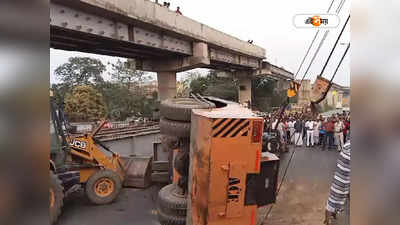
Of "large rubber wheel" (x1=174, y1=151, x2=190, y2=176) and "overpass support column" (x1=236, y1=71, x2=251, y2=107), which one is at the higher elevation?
"overpass support column" (x1=236, y1=71, x2=251, y2=107)

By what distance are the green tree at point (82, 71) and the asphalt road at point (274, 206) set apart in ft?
103

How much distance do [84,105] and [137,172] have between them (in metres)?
23.2

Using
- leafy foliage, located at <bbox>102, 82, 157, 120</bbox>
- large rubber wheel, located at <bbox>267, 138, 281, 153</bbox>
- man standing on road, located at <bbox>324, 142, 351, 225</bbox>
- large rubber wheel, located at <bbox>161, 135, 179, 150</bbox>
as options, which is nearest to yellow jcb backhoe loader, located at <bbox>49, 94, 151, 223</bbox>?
large rubber wheel, located at <bbox>161, 135, 179, 150</bbox>

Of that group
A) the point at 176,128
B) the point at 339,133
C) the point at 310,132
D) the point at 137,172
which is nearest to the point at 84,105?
the point at 310,132

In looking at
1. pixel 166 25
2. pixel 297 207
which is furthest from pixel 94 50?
pixel 297 207

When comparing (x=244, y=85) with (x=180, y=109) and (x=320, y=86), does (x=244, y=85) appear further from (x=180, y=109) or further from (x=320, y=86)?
(x=180, y=109)

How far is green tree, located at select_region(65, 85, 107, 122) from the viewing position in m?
28.2

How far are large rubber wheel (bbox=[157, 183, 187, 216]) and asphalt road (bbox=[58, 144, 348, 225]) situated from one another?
2081mm

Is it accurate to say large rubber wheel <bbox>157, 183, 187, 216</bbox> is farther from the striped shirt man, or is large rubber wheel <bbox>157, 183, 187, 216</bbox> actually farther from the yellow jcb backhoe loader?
the yellow jcb backhoe loader

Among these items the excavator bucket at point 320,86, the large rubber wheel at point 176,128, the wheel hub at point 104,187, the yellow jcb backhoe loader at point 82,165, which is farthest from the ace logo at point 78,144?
the excavator bucket at point 320,86

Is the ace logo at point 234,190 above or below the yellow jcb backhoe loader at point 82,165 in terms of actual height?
above

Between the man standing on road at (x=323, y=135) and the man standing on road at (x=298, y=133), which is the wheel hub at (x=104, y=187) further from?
the man standing on road at (x=298, y=133)

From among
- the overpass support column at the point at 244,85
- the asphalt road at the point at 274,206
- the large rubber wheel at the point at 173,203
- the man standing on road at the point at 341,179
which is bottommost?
the asphalt road at the point at 274,206

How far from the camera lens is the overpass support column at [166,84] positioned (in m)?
19.0
